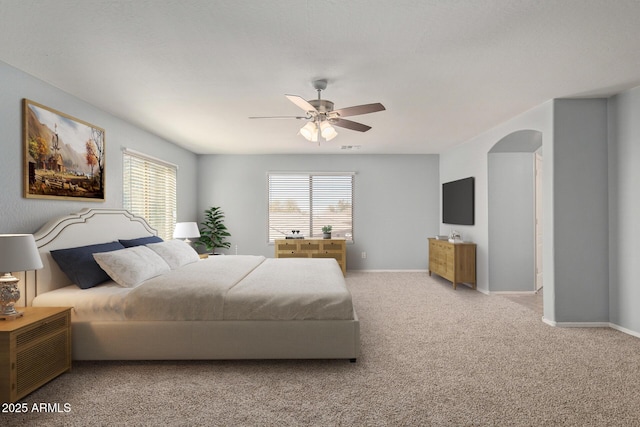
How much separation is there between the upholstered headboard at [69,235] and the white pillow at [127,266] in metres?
0.34

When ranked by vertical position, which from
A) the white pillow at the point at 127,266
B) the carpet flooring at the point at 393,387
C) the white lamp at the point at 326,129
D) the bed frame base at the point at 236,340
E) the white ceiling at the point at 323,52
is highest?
the white ceiling at the point at 323,52

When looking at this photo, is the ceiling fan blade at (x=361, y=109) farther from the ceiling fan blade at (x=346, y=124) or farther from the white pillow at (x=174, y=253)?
the white pillow at (x=174, y=253)

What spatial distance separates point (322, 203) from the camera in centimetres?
704

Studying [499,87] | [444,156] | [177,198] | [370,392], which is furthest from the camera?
[444,156]

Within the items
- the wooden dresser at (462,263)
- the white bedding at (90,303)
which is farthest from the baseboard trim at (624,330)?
the white bedding at (90,303)

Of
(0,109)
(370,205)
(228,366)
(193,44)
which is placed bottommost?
(228,366)

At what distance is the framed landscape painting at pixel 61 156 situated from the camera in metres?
2.96

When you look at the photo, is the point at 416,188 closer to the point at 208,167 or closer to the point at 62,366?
the point at 208,167

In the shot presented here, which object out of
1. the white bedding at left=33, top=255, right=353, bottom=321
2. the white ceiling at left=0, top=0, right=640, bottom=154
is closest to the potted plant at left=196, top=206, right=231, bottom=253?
the white ceiling at left=0, top=0, right=640, bottom=154

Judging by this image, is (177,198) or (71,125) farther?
(177,198)

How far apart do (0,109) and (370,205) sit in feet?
18.4

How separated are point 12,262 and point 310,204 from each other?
5114 millimetres

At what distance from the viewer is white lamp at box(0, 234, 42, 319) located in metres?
2.29

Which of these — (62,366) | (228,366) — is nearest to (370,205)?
(228,366)
